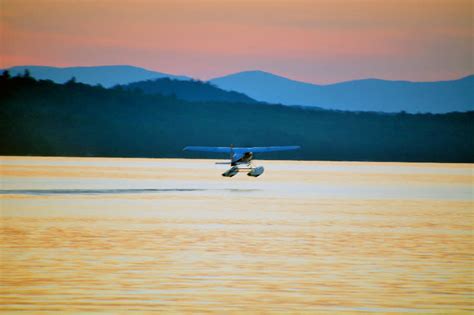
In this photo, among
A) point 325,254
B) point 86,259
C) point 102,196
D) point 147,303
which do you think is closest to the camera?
point 147,303

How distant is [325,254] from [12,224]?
1100 centimetres

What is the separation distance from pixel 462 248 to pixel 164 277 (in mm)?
9029

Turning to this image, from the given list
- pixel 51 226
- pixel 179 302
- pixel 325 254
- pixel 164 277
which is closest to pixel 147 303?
pixel 179 302

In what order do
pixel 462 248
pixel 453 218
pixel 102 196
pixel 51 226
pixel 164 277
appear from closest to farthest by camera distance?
→ pixel 164 277, pixel 462 248, pixel 51 226, pixel 453 218, pixel 102 196

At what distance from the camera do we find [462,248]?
22.0 metres

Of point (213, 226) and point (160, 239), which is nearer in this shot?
point (160, 239)

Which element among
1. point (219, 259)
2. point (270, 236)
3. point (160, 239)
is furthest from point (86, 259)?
point (270, 236)

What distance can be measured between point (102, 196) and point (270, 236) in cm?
2121

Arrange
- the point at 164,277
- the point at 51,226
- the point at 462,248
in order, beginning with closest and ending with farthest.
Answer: the point at 164,277
the point at 462,248
the point at 51,226

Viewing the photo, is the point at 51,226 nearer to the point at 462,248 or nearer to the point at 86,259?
the point at 86,259

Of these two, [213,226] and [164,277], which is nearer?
[164,277]

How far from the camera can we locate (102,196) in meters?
44.2

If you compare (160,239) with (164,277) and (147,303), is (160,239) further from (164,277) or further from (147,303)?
(147,303)

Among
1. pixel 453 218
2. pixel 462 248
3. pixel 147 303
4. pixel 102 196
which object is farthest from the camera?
pixel 102 196
